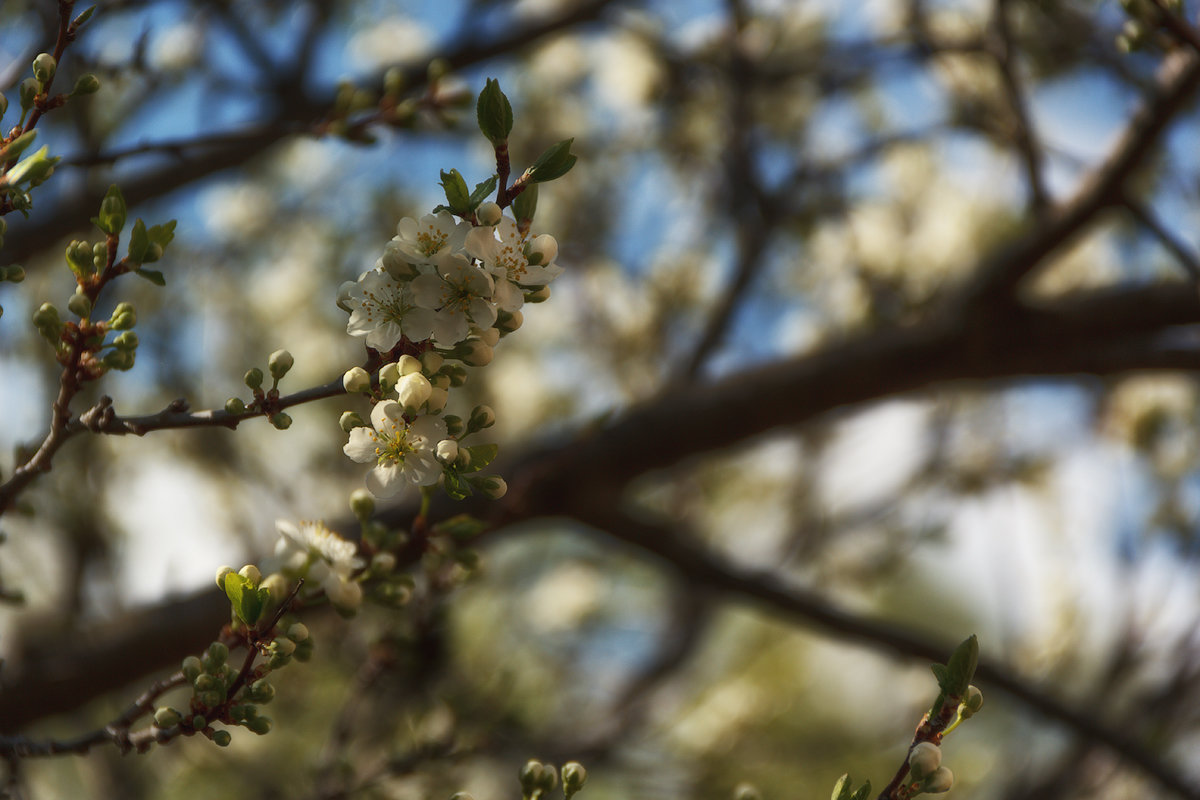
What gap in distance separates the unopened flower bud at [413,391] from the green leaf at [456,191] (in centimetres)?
17

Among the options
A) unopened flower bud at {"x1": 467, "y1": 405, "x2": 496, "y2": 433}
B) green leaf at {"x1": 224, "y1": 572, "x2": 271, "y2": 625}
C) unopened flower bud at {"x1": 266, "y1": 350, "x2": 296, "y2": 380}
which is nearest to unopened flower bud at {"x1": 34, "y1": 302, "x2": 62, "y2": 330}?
unopened flower bud at {"x1": 266, "y1": 350, "x2": 296, "y2": 380}

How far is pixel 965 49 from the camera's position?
283 centimetres

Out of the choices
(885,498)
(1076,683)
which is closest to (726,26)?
(885,498)

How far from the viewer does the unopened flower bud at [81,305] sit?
926 mm

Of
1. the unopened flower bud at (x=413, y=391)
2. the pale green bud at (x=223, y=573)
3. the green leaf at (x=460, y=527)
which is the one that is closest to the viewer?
the unopened flower bud at (x=413, y=391)

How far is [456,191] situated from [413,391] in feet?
0.66

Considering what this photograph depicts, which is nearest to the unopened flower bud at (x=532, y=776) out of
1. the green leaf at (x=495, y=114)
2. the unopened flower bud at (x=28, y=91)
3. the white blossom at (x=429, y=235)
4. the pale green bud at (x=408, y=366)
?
the pale green bud at (x=408, y=366)

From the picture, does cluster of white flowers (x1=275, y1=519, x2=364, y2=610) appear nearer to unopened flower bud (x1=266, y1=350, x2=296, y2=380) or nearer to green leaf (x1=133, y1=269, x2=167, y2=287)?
unopened flower bud (x1=266, y1=350, x2=296, y2=380)

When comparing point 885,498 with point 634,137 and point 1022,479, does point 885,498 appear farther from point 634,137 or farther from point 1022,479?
point 634,137

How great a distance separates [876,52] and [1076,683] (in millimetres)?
2793

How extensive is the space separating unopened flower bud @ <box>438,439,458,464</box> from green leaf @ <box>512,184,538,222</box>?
0.78ft

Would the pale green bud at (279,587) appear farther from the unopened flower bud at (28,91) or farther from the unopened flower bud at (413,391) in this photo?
the unopened flower bud at (28,91)

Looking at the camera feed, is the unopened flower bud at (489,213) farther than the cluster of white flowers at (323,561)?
No

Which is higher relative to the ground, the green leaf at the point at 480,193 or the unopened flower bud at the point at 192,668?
the green leaf at the point at 480,193
